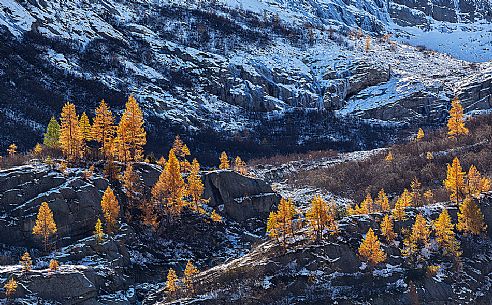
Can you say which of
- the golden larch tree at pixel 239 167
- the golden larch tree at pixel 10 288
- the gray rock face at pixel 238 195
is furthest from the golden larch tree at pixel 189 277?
the golden larch tree at pixel 239 167

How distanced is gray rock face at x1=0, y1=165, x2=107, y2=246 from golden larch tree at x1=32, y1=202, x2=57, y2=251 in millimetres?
2958

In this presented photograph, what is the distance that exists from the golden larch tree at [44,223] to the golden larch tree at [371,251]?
48765 mm

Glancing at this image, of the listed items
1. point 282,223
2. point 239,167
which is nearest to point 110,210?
point 282,223

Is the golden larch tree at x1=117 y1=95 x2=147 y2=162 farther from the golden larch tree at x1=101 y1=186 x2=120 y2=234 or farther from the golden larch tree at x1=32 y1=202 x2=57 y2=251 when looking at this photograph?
the golden larch tree at x1=32 y1=202 x2=57 y2=251

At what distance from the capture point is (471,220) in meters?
109

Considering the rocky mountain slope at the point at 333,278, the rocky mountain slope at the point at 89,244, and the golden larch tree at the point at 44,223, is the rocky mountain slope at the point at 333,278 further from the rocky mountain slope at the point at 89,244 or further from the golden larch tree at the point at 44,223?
the golden larch tree at the point at 44,223

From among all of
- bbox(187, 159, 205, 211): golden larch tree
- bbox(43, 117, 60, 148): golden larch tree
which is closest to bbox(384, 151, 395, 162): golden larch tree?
bbox(187, 159, 205, 211): golden larch tree

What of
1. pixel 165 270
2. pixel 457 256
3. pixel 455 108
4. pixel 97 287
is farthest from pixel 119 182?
pixel 455 108

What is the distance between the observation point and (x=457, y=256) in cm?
10194

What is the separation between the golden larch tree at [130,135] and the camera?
114812mm

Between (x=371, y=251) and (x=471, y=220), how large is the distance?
77.1 feet

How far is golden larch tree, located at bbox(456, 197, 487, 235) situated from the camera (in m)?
109

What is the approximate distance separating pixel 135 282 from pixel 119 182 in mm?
22753

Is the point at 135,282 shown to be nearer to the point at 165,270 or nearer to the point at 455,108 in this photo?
the point at 165,270
